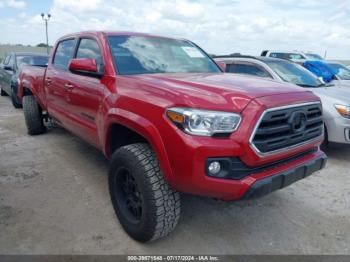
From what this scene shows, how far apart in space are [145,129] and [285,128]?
1.09 m

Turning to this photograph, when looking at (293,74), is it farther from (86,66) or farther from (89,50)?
(86,66)

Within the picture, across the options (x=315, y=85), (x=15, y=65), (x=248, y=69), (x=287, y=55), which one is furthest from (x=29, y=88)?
(x=287, y=55)

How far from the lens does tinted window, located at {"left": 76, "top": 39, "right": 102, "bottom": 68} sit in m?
3.51

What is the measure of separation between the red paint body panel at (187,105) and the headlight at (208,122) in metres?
Result: 0.04

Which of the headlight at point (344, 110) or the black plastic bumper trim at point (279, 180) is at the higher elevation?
the headlight at point (344, 110)

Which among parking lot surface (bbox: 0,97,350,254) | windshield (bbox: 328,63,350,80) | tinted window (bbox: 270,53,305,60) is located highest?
tinted window (bbox: 270,53,305,60)

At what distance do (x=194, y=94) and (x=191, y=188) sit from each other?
0.70 metres

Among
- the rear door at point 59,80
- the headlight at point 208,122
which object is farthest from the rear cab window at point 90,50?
the headlight at point 208,122

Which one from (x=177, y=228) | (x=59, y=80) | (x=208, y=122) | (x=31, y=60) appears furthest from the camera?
(x=31, y=60)

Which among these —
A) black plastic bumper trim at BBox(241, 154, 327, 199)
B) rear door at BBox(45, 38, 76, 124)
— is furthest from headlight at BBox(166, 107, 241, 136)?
rear door at BBox(45, 38, 76, 124)

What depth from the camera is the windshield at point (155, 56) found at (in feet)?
10.8

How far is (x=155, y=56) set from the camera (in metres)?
3.52

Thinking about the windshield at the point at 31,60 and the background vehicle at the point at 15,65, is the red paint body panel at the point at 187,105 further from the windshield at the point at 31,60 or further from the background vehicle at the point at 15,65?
the windshield at the point at 31,60

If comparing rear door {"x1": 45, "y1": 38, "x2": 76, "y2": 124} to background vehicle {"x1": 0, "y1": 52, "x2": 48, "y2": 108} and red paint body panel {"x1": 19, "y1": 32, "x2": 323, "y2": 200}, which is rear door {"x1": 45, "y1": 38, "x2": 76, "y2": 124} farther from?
background vehicle {"x1": 0, "y1": 52, "x2": 48, "y2": 108}
